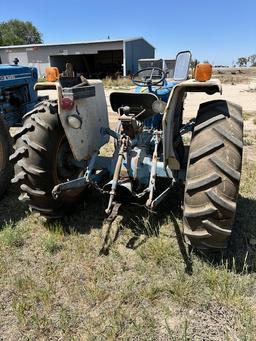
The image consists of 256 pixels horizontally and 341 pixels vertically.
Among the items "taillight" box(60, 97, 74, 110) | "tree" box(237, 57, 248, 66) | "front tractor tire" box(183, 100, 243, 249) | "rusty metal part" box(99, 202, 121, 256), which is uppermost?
"taillight" box(60, 97, 74, 110)

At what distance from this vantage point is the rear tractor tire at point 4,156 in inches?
169

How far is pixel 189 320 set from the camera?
2338mm

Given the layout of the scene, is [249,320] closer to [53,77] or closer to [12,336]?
[12,336]

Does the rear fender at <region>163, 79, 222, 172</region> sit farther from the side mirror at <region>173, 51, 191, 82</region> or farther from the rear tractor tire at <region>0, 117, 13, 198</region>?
the rear tractor tire at <region>0, 117, 13, 198</region>

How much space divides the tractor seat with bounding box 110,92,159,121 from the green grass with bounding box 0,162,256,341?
114 centimetres

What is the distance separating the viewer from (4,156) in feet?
14.4

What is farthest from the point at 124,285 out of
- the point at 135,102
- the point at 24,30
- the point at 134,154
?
the point at 24,30

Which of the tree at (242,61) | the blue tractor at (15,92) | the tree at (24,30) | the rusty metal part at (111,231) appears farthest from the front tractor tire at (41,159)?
the tree at (242,61)

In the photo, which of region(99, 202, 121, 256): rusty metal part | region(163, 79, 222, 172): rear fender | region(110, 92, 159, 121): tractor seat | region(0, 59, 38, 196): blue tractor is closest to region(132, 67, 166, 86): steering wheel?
region(110, 92, 159, 121): tractor seat

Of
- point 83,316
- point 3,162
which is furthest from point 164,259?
point 3,162

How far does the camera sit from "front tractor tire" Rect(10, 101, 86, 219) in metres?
3.24

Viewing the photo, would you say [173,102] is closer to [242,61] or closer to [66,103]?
[66,103]

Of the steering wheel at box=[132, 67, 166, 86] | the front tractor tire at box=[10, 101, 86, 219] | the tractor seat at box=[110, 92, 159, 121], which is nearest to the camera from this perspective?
the front tractor tire at box=[10, 101, 86, 219]

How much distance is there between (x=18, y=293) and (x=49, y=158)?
1256 millimetres
